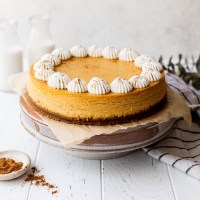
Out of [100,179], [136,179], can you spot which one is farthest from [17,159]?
[136,179]

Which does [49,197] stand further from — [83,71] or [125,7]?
[125,7]

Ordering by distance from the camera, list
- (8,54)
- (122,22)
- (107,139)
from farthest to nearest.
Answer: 1. (122,22)
2. (8,54)
3. (107,139)

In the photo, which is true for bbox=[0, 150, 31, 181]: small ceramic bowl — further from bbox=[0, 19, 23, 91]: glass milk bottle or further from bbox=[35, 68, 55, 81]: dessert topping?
bbox=[0, 19, 23, 91]: glass milk bottle

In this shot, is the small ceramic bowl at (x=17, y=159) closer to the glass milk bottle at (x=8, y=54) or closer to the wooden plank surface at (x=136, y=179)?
the wooden plank surface at (x=136, y=179)

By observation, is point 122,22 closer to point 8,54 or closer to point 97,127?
point 8,54

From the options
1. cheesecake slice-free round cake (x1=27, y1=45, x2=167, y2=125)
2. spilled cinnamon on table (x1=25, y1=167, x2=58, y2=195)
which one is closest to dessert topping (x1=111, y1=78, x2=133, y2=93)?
cheesecake slice-free round cake (x1=27, y1=45, x2=167, y2=125)

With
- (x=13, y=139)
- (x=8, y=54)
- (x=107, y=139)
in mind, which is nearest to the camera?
(x=107, y=139)

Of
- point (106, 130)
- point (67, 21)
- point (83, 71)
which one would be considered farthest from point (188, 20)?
point (106, 130)
